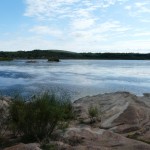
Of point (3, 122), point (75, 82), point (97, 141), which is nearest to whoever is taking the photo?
point (97, 141)

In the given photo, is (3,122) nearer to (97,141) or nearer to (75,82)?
(97,141)

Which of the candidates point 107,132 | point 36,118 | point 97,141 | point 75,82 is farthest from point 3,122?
point 75,82

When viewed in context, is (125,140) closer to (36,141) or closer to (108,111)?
(36,141)

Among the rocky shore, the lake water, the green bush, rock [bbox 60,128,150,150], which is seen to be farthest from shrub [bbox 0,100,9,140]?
the lake water

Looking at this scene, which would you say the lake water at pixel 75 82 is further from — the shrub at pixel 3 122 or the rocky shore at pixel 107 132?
the shrub at pixel 3 122

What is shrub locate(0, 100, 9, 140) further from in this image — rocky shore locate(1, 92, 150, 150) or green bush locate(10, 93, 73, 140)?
rocky shore locate(1, 92, 150, 150)

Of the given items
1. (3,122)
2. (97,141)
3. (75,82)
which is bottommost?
(75,82)

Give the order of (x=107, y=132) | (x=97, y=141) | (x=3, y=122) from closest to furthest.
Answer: (x=97, y=141) → (x=3, y=122) → (x=107, y=132)

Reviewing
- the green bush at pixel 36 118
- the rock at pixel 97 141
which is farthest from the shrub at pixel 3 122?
the rock at pixel 97 141

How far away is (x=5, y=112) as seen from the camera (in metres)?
11.7

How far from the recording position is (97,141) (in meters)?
10.3

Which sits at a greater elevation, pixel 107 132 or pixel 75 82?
pixel 107 132

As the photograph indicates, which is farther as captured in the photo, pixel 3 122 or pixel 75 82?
pixel 75 82

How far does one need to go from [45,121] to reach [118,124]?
406cm
